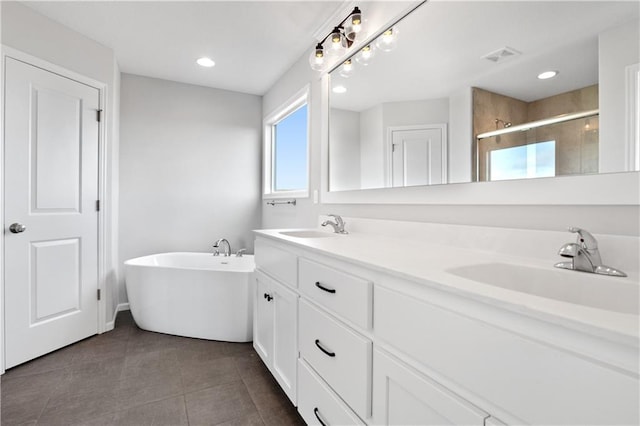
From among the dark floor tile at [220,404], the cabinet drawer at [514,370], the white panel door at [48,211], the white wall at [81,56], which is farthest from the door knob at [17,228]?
the cabinet drawer at [514,370]

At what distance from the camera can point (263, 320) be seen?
1870 mm

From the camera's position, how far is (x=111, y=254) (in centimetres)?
268

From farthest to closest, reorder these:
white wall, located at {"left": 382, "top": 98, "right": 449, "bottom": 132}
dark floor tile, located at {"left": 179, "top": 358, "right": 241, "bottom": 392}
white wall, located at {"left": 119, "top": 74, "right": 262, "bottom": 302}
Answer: white wall, located at {"left": 119, "top": 74, "right": 262, "bottom": 302} → dark floor tile, located at {"left": 179, "top": 358, "right": 241, "bottom": 392} → white wall, located at {"left": 382, "top": 98, "right": 449, "bottom": 132}

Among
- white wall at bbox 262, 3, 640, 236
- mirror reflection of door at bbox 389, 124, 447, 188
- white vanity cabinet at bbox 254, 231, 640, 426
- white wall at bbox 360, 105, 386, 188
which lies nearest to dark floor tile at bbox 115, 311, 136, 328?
white wall at bbox 262, 3, 640, 236

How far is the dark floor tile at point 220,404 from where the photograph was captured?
4.94ft

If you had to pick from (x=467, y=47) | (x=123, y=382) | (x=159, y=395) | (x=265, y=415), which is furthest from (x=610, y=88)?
(x=123, y=382)

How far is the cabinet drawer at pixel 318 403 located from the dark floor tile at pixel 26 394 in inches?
53.9

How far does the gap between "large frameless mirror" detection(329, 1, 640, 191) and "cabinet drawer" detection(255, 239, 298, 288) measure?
2.28 ft

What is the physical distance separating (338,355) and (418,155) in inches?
39.8

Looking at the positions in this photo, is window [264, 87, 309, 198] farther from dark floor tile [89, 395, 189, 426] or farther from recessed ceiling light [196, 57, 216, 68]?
dark floor tile [89, 395, 189, 426]

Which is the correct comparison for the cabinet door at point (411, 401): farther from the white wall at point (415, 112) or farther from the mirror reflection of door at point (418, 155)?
the white wall at point (415, 112)

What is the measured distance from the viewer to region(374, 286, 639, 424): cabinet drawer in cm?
45

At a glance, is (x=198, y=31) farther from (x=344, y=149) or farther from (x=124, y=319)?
(x=124, y=319)

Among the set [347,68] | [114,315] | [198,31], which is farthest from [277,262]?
[114,315]
